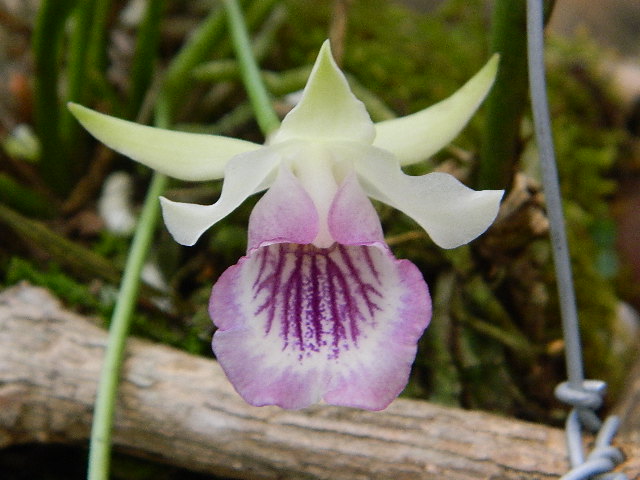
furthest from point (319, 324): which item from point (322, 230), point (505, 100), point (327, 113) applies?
point (505, 100)

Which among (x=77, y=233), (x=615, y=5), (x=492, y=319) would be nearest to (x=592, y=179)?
(x=492, y=319)

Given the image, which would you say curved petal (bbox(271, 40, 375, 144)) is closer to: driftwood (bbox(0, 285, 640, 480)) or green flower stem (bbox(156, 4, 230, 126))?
driftwood (bbox(0, 285, 640, 480))

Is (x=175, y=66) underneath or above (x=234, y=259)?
above

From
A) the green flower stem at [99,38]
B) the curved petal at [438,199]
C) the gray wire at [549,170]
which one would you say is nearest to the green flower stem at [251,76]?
the curved petal at [438,199]

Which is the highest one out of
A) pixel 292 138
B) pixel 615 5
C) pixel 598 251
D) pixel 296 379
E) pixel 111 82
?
pixel 615 5

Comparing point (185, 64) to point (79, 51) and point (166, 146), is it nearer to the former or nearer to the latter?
point (79, 51)

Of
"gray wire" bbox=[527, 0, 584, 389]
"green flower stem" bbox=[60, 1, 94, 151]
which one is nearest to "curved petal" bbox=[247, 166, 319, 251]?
"gray wire" bbox=[527, 0, 584, 389]

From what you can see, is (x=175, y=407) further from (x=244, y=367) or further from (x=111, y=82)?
(x=111, y=82)
